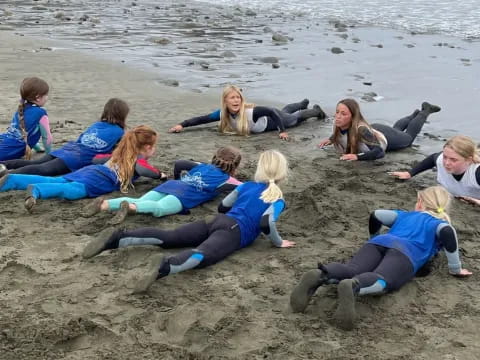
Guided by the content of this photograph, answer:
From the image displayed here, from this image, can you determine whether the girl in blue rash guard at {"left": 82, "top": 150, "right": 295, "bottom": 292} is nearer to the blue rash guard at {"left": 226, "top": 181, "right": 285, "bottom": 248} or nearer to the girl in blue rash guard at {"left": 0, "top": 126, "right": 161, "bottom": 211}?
the blue rash guard at {"left": 226, "top": 181, "right": 285, "bottom": 248}

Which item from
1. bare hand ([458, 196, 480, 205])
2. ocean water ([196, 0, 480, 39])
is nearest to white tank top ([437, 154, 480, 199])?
bare hand ([458, 196, 480, 205])

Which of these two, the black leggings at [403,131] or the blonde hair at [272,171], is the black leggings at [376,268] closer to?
the blonde hair at [272,171]

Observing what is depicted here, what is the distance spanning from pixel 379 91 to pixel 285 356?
8.59 metres

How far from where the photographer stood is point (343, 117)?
788 centimetres

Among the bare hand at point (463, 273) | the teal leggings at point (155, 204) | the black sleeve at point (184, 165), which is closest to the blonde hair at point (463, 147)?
the bare hand at point (463, 273)

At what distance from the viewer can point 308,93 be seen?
11.6 meters

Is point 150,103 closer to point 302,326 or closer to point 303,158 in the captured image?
point 303,158

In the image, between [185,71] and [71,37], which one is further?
[71,37]

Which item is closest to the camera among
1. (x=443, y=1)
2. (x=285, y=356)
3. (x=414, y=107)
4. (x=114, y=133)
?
(x=285, y=356)

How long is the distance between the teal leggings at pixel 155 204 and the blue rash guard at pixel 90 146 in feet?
4.29

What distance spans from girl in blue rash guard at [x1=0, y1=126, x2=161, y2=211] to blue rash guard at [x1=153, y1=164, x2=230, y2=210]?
529mm

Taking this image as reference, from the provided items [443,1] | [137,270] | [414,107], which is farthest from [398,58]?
[443,1]

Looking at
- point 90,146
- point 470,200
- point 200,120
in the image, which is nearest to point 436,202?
point 470,200

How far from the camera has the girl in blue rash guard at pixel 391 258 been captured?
431 cm
